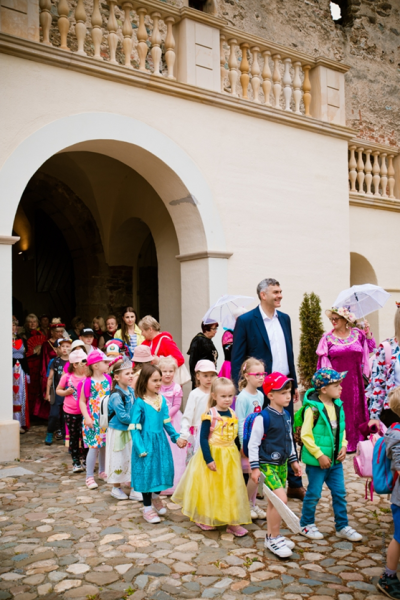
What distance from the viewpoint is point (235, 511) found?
12.3 ft

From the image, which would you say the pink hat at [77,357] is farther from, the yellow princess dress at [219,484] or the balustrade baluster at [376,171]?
the balustrade baluster at [376,171]

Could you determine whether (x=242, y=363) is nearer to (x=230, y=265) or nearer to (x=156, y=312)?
(x=230, y=265)

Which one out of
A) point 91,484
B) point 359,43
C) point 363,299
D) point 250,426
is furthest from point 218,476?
point 359,43

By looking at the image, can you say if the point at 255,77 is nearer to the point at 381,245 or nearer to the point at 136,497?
the point at 381,245

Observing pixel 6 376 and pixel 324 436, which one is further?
pixel 6 376

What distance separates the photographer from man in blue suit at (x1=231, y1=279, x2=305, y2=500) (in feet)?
15.1

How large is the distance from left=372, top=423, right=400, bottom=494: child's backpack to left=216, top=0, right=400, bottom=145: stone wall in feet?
34.1

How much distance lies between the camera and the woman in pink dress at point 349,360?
576 centimetres

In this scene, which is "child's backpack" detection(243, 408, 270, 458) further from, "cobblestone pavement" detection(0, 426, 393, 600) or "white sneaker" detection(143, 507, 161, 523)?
"white sneaker" detection(143, 507, 161, 523)

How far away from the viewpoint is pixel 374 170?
10.3 m

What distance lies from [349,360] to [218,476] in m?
2.54

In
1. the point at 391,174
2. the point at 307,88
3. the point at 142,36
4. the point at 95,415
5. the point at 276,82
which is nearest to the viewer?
the point at 95,415

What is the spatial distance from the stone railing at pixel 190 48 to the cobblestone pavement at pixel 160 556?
4.94m

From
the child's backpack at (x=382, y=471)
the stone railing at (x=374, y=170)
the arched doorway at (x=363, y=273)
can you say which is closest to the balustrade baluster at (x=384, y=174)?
the stone railing at (x=374, y=170)
